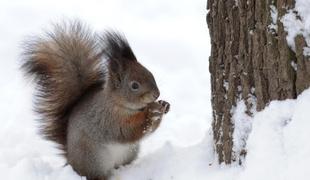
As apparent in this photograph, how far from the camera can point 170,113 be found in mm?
3080

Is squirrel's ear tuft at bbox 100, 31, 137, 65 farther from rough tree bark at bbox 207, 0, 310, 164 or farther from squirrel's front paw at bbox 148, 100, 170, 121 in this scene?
rough tree bark at bbox 207, 0, 310, 164

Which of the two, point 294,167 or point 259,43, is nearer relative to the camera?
point 294,167

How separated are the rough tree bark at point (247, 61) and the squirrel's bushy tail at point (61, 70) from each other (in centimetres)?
67

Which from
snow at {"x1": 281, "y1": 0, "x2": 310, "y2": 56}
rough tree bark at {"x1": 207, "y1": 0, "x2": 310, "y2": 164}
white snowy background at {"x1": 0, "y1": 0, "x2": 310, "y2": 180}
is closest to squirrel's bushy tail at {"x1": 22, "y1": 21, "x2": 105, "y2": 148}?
white snowy background at {"x1": 0, "y1": 0, "x2": 310, "y2": 180}

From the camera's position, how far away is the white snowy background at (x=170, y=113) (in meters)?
1.67

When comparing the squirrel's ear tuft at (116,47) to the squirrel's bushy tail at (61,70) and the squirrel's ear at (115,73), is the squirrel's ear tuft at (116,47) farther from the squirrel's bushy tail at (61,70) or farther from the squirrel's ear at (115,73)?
the squirrel's bushy tail at (61,70)

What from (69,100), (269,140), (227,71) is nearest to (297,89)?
(269,140)

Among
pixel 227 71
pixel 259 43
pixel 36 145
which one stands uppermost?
pixel 259 43

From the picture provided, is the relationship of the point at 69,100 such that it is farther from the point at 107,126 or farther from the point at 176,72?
the point at 176,72

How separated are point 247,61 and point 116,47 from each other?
588mm

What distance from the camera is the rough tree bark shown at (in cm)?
166

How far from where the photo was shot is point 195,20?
3.93 metres

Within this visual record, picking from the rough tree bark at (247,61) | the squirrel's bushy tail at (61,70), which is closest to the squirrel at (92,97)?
the squirrel's bushy tail at (61,70)

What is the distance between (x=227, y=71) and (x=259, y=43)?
0.20m
